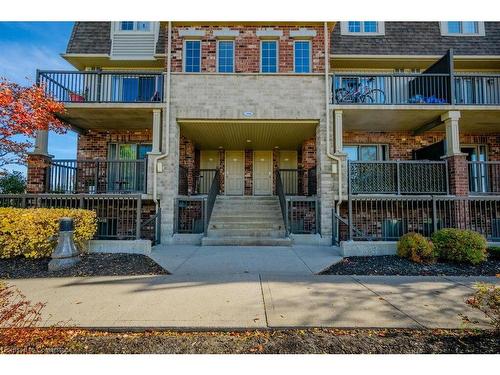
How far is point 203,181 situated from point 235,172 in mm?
1547

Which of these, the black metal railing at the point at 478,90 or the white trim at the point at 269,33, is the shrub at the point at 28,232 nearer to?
the white trim at the point at 269,33

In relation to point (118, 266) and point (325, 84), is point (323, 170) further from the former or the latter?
point (118, 266)

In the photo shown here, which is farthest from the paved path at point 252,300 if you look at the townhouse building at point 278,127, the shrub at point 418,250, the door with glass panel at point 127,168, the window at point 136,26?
the window at point 136,26

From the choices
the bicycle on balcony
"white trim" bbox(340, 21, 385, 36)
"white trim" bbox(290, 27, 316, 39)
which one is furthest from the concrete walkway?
"white trim" bbox(340, 21, 385, 36)

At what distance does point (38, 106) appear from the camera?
7773 mm

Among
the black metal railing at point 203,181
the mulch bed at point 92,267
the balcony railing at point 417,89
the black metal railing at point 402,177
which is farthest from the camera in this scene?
the black metal railing at point 203,181

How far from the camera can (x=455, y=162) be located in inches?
354

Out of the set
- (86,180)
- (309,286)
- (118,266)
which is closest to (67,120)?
(86,180)

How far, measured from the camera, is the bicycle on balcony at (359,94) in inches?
383

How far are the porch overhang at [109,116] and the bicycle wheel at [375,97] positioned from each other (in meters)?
7.06

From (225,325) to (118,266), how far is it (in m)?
3.81

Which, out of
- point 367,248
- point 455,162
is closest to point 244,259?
point 367,248

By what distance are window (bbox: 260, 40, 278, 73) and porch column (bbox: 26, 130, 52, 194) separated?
24.9 ft

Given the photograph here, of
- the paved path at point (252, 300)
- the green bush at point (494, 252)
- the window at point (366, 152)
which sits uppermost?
the window at point (366, 152)
